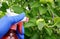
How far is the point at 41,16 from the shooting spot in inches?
43.3

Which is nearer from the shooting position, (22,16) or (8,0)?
(22,16)

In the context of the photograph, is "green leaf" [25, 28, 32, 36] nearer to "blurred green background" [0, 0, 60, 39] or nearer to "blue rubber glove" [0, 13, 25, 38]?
"blurred green background" [0, 0, 60, 39]

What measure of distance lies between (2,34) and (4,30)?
2cm

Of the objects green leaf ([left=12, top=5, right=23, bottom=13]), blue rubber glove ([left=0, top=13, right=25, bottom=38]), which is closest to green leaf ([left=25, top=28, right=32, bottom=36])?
green leaf ([left=12, top=5, right=23, bottom=13])

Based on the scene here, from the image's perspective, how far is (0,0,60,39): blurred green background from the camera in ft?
3.32

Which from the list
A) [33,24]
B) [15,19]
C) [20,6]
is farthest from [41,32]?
[15,19]

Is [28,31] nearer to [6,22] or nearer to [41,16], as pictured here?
[41,16]

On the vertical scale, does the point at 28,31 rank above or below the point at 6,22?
below

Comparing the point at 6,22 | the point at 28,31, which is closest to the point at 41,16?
the point at 28,31

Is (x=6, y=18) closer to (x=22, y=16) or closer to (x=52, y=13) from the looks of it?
(x=22, y=16)

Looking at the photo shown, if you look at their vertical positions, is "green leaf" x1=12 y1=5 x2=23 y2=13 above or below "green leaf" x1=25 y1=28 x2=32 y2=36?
above

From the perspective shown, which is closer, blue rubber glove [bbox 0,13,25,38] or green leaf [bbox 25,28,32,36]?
blue rubber glove [bbox 0,13,25,38]

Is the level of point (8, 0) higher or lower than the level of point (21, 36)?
higher

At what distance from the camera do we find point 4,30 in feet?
2.49
